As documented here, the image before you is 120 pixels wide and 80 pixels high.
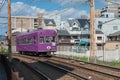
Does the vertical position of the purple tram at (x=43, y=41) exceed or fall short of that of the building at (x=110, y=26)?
it falls short

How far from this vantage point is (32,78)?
62.0 ft

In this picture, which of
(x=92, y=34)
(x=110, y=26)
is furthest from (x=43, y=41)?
(x=110, y=26)

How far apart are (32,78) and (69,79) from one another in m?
2.19

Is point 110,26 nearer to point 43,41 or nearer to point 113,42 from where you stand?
point 113,42

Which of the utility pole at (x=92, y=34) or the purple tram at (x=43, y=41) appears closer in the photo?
the utility pole at (x=92, y=34)

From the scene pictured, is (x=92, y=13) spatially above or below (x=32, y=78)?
above

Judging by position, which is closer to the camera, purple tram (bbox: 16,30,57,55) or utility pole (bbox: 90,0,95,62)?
utility pole (bbox: 90,0,95,62)

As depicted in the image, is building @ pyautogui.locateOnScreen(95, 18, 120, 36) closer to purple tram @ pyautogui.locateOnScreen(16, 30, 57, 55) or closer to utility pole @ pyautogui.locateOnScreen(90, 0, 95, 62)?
purple tram @ pyautogui.locateOnScreen(16, 30, 57, 55)

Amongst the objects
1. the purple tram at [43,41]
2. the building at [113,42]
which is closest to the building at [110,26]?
the building at [113,42]

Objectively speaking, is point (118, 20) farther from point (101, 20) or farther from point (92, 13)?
point (92, 13)

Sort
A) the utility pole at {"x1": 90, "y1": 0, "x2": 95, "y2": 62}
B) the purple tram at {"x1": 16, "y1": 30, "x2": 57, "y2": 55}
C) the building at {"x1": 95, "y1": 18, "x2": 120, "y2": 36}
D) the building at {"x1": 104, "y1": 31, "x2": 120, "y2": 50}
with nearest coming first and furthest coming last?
the utility pole at {"x1": 90, "y1": 0, "x2": 95, "y2": 62} < the purple tram at {"x1": 16, "y1": 30, "x2": 57, "y2": 55} < the building at {"x1": 104, "y1": 31, "x2": 120, "y2": 50} < the building at {"x1": 95, "y1": 18, "x2": 120, "y2": 36}

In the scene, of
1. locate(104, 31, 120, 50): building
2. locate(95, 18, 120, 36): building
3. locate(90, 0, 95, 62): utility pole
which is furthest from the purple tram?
locate(95, 18, 120, 36): building

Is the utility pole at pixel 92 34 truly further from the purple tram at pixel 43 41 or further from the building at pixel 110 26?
the building at pixel 110 26

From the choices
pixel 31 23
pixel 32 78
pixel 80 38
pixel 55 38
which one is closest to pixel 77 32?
pixel 80 38
